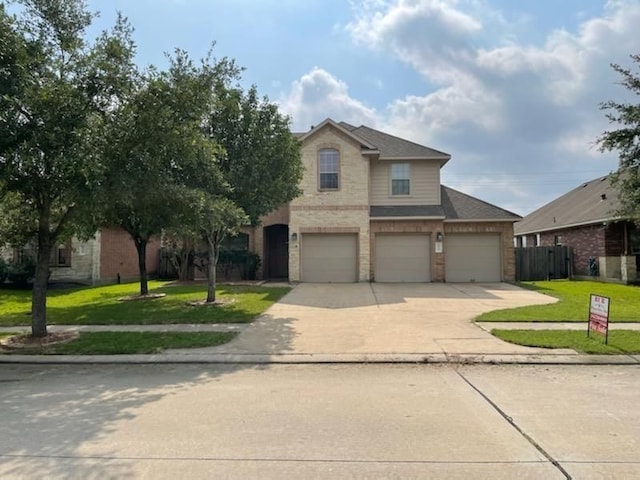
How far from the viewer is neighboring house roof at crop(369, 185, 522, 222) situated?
2259 cm

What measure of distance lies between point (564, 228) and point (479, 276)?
348 inches

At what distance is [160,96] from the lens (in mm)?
10086

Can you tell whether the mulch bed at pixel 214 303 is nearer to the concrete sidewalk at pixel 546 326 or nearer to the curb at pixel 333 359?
the curb at pixel 333 359

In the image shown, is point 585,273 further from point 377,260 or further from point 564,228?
point 377,260

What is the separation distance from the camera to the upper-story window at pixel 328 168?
2256 cm

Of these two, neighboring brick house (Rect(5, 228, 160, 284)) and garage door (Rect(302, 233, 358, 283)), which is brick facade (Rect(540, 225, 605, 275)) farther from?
neighboring brick house (Rect(5, 228, 160, 284))

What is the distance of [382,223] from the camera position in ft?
74.3

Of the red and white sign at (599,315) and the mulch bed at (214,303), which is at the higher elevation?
the red and white sign at (599,315)

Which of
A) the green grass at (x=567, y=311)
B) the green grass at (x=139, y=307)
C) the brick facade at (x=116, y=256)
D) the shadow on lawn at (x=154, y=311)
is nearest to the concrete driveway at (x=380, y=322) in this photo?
the green grass at (x=567, y=311)

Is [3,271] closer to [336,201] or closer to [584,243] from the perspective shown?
[336,201]

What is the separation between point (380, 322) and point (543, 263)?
58.4 feet

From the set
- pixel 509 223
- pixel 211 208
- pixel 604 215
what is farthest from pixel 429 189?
pixel 211 208

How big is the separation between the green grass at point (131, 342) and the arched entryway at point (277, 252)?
16211 millimetres

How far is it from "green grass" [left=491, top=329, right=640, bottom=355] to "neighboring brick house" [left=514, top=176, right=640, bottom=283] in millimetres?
11065
